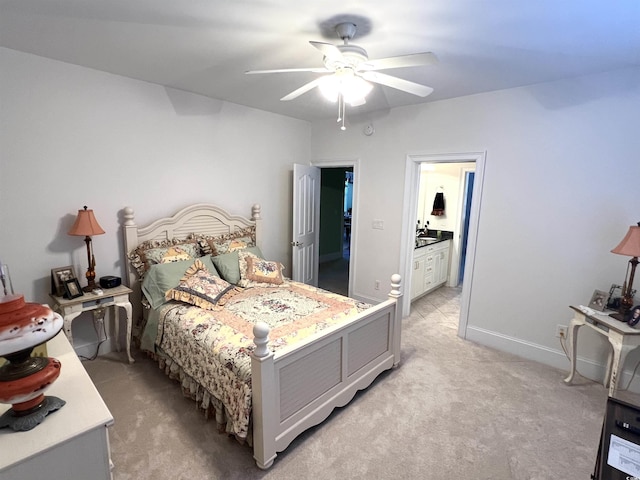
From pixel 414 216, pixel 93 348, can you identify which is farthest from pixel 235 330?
pixel 414 216

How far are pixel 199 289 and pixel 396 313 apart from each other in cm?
175

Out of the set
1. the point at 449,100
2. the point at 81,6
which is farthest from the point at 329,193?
the point at 81,6

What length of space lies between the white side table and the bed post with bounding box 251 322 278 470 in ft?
7.27

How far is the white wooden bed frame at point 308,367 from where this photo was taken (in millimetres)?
1844

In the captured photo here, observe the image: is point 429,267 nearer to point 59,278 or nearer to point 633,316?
point 633,316

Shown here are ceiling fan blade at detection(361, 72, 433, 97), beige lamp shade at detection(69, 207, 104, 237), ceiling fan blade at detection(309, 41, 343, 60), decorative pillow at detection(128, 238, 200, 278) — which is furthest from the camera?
decorative pillow at detection(128, 238, 200, 278)

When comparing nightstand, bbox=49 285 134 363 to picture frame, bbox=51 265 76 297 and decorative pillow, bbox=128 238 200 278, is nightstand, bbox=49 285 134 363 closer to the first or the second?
picture frame, bbox=51 265 76 297

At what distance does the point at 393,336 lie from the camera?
9.50ft

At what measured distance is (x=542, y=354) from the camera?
311cm

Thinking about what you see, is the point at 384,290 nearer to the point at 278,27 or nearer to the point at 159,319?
the point at 159,319

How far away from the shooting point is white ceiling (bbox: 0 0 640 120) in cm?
173

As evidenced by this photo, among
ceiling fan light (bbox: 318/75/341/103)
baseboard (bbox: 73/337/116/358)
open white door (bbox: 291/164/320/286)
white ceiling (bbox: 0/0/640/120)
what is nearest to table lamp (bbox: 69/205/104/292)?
baseboard (bbox: 73/337/116/358)

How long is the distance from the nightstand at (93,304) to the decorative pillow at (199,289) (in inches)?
16.2

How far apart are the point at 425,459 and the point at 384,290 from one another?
7.89 ft
